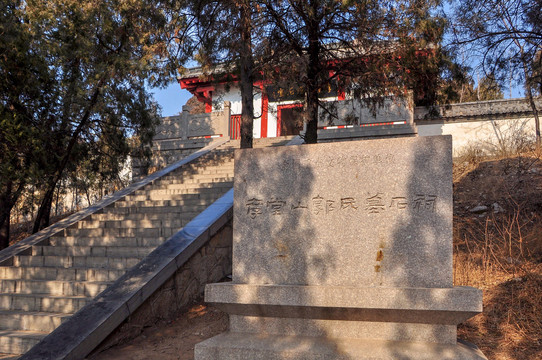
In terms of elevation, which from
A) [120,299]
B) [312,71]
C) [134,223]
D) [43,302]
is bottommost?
[43,302]

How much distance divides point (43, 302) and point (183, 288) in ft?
5.47

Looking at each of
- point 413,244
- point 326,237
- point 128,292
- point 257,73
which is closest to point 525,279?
point 413,244

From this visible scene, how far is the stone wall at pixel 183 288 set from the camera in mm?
4320

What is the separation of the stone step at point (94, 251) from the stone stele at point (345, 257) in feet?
10.2

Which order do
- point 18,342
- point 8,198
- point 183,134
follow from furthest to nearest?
point 183,134, point 8,198, point 18,342

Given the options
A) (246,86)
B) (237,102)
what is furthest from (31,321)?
(237,102)

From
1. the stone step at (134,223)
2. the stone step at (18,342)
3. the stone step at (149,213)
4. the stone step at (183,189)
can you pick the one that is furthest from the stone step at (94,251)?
the stone step at (183,189)

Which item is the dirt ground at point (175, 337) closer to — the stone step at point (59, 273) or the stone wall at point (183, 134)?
the stone step at point (59, 273)

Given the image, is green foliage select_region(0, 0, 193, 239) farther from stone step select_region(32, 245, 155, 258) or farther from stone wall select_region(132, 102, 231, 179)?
stone wall select_region(132, 102, 231, 179)

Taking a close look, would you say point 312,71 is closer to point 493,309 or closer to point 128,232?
point 128,232

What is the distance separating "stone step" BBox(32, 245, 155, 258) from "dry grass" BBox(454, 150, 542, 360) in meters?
4.07

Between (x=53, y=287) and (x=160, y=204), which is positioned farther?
(x=160, y=204)

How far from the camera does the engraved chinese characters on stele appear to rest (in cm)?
290

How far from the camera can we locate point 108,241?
6.55 m
